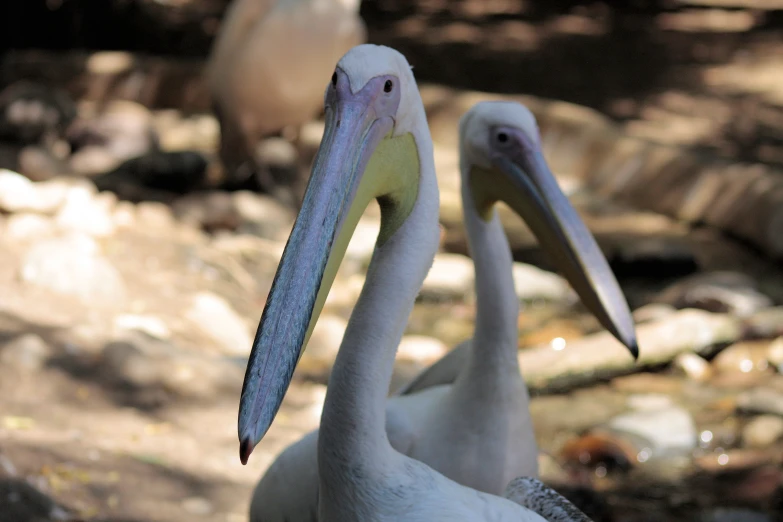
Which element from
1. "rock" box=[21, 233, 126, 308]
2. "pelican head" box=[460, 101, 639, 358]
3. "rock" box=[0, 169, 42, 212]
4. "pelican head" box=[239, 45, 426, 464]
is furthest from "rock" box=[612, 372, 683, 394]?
"rock" box=[0, 169, 42, 212]

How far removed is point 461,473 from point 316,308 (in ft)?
2.59

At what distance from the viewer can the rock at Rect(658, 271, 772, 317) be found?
4105mm

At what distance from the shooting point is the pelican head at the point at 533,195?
2.07 metres

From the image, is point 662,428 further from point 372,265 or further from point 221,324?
point 372,265

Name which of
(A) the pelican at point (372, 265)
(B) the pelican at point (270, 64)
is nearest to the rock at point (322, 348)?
(B) the pelican at point (270, 64)

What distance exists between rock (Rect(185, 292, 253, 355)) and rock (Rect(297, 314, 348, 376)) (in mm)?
211

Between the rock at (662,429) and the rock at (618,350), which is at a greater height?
the rock at (618,350)

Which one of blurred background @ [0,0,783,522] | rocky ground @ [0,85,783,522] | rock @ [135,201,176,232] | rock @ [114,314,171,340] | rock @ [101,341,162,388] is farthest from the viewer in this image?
rock @ [135,201,176,232]

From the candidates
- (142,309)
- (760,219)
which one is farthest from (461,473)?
(760,219)

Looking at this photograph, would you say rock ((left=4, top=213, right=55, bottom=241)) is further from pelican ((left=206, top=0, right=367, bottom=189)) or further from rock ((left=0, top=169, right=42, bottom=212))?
pelican ((left=206, top=0, right=367, bottom=189))

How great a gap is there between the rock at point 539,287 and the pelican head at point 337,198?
2.85 meters

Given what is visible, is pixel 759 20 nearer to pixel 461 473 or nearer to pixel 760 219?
pixel 760 219

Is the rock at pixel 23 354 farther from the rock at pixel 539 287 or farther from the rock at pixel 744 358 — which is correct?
the rock at pixel 744 358

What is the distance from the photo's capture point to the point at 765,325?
3732mm
